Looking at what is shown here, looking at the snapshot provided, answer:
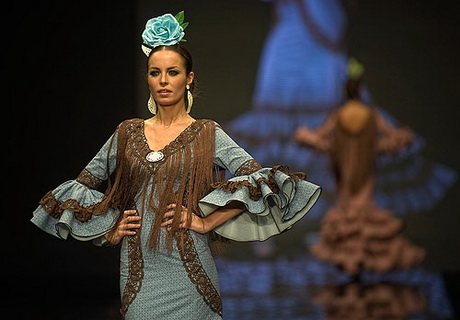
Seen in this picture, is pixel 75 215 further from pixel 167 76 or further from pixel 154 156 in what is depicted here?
pixel 167 76

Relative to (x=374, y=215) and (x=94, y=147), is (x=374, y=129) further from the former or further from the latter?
(x=94, y=147)

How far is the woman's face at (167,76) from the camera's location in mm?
2934

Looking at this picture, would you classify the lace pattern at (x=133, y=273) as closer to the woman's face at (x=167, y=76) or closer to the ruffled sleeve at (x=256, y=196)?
the ruffled sleeve at (x=256, y=196)

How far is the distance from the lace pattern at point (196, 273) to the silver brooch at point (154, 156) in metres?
0.26

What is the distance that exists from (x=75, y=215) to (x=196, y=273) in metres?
0.44

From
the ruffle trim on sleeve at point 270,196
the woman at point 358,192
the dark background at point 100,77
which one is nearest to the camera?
the ruffle trim on sleeve at point 270,196

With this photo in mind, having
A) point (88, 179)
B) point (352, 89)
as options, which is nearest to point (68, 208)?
point (88, 179)

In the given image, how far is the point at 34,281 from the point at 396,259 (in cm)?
262

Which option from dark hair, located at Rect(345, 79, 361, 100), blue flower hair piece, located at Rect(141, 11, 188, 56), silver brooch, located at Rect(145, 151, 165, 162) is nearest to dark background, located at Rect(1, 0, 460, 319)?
dark hair, located at Rect(345, 79, 361, 100)

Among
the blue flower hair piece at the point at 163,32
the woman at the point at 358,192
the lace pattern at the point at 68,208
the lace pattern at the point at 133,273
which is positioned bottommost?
the woman at the point at 358,192

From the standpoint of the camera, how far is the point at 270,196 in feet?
9.32

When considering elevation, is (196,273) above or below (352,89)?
above

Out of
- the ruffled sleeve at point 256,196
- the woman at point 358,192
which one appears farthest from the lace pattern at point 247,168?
the woman at point 358,192

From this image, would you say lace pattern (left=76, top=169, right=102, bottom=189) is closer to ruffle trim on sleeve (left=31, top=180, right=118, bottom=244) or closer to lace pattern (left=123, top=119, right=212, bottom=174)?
ruffle trim on sleeve (left=31, top=180, right=118, bottom=244)
